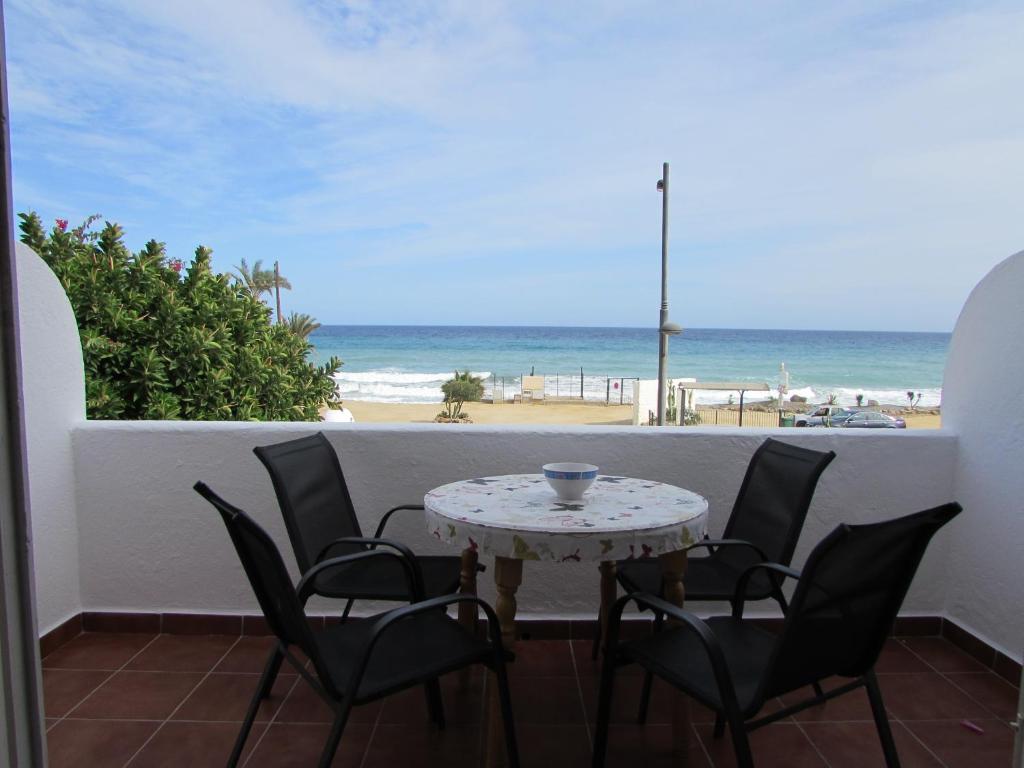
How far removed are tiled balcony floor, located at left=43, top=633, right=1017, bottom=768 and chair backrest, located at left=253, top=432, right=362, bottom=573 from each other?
0.56 meters

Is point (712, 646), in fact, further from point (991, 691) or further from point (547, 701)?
point (991, 691)

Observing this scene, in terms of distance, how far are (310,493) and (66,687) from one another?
111 cm

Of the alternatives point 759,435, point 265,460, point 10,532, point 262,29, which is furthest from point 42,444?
point 262,29

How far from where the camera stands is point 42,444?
270 centimetres

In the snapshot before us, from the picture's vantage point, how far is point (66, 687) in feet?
8.05

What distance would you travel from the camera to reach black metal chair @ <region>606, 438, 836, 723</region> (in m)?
2.24

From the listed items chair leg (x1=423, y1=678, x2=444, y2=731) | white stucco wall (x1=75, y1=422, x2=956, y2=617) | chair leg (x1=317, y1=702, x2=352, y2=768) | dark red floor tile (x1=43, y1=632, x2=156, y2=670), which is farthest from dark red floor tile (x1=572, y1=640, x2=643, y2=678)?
dark red floor tile (x1=43, y1=632, x2=156, y2=670)

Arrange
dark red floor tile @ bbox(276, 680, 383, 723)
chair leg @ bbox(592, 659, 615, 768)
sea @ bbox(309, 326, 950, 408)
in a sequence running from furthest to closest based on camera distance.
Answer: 1. sea @ bbox(309, 326, 950, 408)
2. dark red floor tile @ bbox(276, 680, 383, 723)
3. chair leg @ bbox(592, 659, 615, 768)

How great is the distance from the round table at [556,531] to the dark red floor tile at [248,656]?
90cm

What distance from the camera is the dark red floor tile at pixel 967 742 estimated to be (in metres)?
2.06

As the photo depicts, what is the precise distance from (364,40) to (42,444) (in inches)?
489

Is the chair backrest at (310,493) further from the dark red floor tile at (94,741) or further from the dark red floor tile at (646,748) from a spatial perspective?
the dark red floor tile at (646,748)

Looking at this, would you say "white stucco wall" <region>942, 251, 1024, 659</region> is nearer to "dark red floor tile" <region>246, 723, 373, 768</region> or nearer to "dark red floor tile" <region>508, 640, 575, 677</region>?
"dark red floor tile" <region>508, 640, 575, 677</region>

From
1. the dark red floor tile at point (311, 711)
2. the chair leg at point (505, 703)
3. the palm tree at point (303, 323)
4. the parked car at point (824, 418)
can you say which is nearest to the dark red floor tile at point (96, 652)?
the dark red floor tile at point (311, 711)
